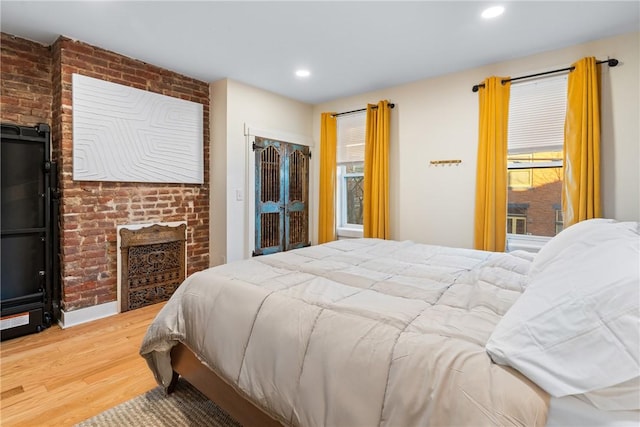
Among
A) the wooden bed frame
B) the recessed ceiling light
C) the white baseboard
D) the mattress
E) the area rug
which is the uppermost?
the recessed ceiling light

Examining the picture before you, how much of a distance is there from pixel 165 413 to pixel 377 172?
3.13 metres

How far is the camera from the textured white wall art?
2.78m

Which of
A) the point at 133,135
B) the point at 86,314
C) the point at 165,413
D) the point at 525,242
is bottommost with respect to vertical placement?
the point at 165,413

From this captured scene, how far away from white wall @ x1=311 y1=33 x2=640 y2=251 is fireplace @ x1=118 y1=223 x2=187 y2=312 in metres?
2.61

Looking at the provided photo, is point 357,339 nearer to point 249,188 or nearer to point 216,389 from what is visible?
point 216,389

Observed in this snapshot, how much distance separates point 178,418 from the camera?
1.63 metres

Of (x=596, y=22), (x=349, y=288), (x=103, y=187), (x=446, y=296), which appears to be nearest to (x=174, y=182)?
(x=103, y=187)

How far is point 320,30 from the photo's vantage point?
2.54 metres

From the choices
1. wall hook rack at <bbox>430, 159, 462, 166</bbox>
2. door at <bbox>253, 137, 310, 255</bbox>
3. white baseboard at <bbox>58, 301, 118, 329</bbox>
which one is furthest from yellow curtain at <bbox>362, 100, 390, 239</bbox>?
white baseboard at <bbox>58, 301, 118, 329</bbox>

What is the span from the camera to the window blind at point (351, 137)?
422 centimetres

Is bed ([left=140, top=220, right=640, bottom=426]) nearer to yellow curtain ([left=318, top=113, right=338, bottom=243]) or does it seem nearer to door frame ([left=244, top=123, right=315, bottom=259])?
door frame ([left=244, top=123, right=315, bottom=259])

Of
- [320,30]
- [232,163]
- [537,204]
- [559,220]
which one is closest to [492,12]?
[320,30]

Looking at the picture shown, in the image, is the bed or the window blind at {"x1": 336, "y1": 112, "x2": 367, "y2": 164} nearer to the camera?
the bed

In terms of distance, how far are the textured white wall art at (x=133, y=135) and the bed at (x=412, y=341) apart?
1.98 meters
